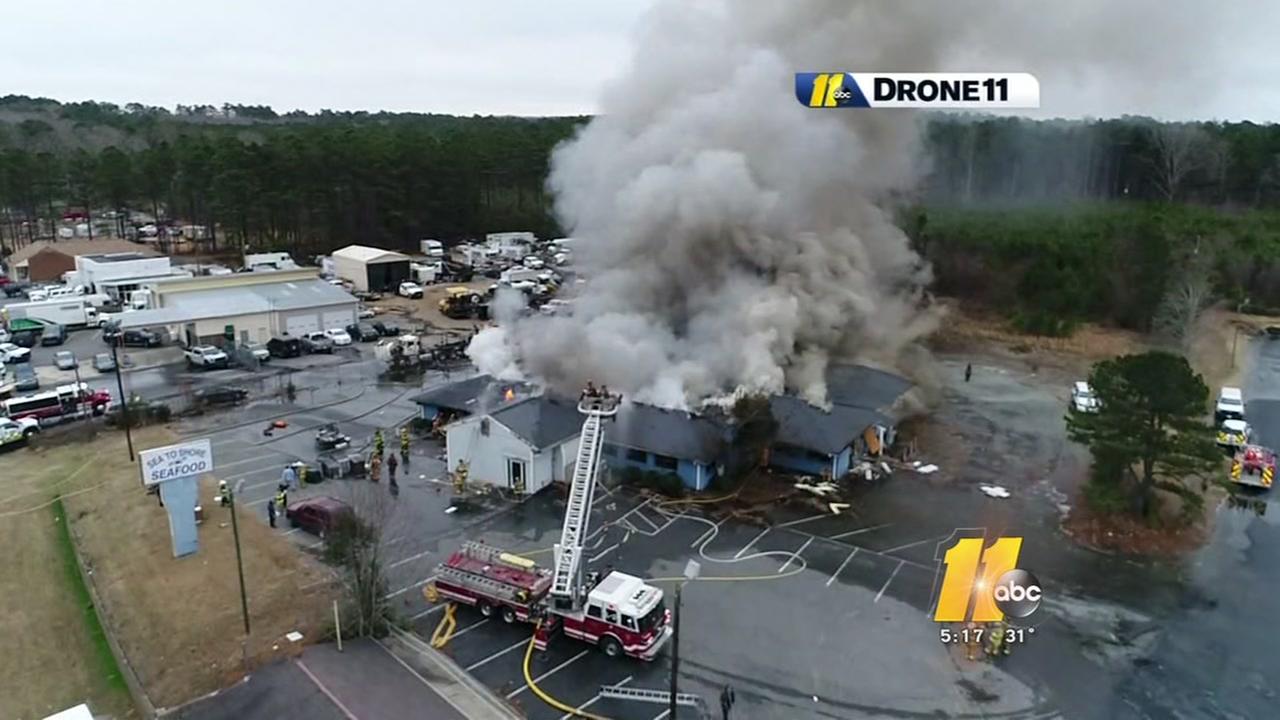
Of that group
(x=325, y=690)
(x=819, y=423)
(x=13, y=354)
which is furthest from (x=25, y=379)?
(x=819, y=423)

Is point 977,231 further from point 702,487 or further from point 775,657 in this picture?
point 775,657

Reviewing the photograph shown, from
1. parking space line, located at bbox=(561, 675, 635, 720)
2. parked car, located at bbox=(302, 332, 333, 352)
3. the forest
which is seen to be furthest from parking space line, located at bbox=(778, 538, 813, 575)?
the forest

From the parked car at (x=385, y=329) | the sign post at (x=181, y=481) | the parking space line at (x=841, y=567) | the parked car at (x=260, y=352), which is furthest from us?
the parked car at (x=385, y=329)

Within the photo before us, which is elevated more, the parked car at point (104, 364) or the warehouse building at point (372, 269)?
the warehouse building at point (372, 269)

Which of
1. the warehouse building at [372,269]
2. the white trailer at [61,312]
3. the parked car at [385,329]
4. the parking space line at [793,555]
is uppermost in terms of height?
the warehouse building at [372,269]

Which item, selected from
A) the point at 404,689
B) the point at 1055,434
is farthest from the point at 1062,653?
the point at 1055,434

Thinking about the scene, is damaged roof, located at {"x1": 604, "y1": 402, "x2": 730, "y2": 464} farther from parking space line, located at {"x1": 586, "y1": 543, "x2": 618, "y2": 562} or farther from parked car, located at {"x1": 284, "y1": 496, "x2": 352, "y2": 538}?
parked car, located at {"x1": 284, "y1": 496, "x2": 352, "y2": 538}

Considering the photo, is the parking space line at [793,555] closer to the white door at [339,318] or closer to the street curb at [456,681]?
the street curb at [456,681]

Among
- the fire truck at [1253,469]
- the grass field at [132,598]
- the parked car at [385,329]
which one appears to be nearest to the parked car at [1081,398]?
the fire truck at [1253,469]
